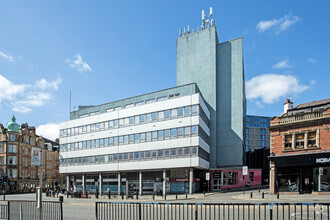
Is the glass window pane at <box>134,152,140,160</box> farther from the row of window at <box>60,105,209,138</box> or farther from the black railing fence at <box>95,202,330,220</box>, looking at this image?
the black railing fence at <box>95,202,330,220</box>

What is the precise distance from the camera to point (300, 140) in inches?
1152

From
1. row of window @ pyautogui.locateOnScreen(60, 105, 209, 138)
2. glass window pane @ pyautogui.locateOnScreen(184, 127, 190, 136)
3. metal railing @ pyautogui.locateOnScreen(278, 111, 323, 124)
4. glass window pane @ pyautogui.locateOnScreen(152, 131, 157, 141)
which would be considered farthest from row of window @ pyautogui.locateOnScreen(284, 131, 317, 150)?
glass window pane @ pyautogui.locateOnScreen(152, 131, 157, 141)

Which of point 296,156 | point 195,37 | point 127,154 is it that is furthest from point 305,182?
point 195,37

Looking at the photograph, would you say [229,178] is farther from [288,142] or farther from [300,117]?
[300,117]

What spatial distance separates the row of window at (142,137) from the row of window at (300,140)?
13.1 meters

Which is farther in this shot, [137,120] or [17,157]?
[17,157]

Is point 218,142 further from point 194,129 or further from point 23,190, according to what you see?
point 23,190

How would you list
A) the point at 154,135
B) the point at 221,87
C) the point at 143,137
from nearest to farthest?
the point at 154,135 → the point at 143,137 → the point at 221,87

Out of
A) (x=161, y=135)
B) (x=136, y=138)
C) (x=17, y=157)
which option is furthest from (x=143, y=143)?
(x=17, y=157)

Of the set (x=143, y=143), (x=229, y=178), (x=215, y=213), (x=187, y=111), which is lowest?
(x=229, y=178)

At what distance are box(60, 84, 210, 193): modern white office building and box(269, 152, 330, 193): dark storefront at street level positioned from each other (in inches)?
481

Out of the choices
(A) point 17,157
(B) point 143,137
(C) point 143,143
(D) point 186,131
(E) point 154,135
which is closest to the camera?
(D) point 186,131

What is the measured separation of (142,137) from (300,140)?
945 inches

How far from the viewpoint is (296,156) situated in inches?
1148
